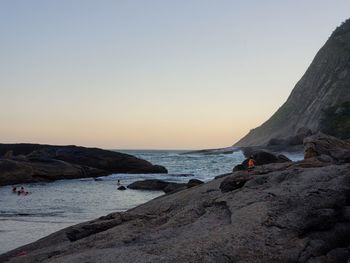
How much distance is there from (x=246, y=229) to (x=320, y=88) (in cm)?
12572

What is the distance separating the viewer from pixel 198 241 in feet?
28.2

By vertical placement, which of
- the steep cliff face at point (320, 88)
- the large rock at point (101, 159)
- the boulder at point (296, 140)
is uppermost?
the steep cliff face at point (320, 88)

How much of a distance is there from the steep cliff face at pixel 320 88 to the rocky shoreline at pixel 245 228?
100640 mm

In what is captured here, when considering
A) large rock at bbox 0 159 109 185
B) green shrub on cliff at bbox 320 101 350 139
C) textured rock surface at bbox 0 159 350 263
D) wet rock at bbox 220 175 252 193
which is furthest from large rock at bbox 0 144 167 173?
textured rock surface at bbox 0 159 350 263

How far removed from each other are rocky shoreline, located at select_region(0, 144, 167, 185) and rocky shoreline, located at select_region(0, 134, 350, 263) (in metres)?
47.6

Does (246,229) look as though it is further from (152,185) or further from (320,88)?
(320,88)

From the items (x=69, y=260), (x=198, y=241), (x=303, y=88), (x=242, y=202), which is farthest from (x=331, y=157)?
(x=303, y=88)

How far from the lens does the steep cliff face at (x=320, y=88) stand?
115125 millimetres

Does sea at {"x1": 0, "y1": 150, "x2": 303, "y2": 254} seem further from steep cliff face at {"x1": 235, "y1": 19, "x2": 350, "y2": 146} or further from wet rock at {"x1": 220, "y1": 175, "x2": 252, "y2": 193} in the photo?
steep cliff face at {"x1": 235, "y1": 19, "x2": 350, "y2": 146}

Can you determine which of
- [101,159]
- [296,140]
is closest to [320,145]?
[101,159]

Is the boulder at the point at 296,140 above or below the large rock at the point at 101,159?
above

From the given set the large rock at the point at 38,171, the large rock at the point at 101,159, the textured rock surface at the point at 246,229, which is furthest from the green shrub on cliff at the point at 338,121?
the textured rock surface at the point at 246,229

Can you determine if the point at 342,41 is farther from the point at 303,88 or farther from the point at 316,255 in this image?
the point at 316,255

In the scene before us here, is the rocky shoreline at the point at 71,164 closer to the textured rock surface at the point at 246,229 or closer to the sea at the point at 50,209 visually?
the sea at the point at 50,209
